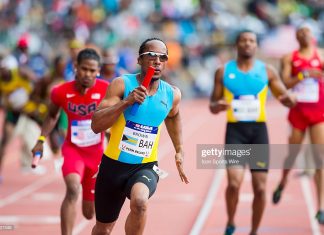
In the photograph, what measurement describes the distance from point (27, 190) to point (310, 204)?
4541 mm

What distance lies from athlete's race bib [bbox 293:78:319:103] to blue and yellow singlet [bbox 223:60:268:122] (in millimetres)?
1391

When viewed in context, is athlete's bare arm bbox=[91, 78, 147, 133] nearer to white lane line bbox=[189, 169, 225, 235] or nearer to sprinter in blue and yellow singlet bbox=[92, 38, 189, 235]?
Answer: sprinter in blue and yellow singlet bbox=[92, 38, 189, 235]

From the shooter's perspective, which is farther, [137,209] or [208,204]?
[208,204]

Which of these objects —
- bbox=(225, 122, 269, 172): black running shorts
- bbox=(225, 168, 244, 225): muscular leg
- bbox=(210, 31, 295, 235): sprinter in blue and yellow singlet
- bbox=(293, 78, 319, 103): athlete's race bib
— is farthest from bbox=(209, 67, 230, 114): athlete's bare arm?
bbox=(293, 78, 319, 103): athlete's race bib

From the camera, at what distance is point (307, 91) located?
38.1 feet

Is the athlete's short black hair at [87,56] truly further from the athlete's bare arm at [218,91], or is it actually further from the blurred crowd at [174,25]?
the blurred crowd at [174,25]

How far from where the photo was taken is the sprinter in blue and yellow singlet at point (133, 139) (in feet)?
24.0

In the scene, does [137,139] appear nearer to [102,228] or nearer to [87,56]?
[102,228]

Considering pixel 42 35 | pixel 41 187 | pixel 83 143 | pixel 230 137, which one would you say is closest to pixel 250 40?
pixel 230 137

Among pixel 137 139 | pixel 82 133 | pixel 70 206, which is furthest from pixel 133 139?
pixel 82 133

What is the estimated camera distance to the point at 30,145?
16.2m

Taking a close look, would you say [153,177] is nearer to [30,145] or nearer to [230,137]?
[230,137]

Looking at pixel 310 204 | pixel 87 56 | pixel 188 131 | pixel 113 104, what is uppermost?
pixel 87 56

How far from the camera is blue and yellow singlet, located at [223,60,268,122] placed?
1023cm
